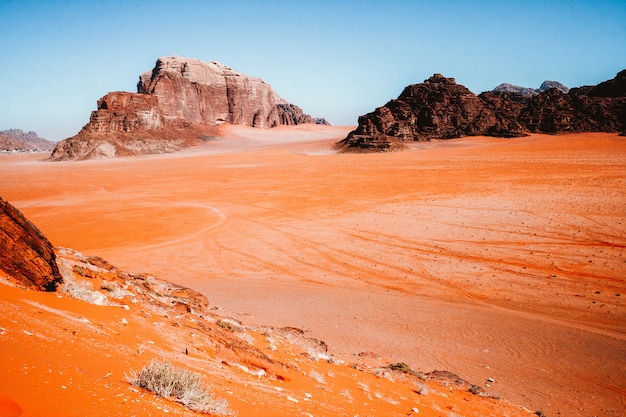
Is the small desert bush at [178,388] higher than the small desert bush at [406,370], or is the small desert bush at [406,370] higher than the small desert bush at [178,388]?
the small desert bush at [178,388]

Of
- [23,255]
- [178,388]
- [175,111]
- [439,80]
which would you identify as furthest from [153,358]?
[175,111]

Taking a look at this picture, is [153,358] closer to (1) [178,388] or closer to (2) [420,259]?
(1) [178,388]

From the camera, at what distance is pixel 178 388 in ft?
11.0

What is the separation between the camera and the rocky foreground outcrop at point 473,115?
2457 inches

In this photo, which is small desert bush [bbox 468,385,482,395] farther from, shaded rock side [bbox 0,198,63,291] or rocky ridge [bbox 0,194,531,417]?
shaded rock side [bbox 0,198,63,291]

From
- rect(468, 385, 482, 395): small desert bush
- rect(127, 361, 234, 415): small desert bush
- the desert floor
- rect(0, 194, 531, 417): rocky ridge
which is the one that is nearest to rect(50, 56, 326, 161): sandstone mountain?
the desert floor

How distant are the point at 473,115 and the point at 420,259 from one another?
6401cm

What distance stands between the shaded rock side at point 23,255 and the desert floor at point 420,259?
4.22 meters

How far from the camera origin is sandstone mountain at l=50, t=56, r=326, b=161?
73062 mm

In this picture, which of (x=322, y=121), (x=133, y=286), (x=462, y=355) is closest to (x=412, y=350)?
(x=462, y=355)

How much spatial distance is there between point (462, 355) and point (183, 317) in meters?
5.48

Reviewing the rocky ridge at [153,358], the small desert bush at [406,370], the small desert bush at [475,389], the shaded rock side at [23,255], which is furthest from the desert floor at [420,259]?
the shaded rock side at [23,255]

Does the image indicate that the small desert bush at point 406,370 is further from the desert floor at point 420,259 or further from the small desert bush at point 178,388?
the small desert bush at point 178,388

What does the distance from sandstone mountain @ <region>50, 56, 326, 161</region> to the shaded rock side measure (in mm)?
71231
